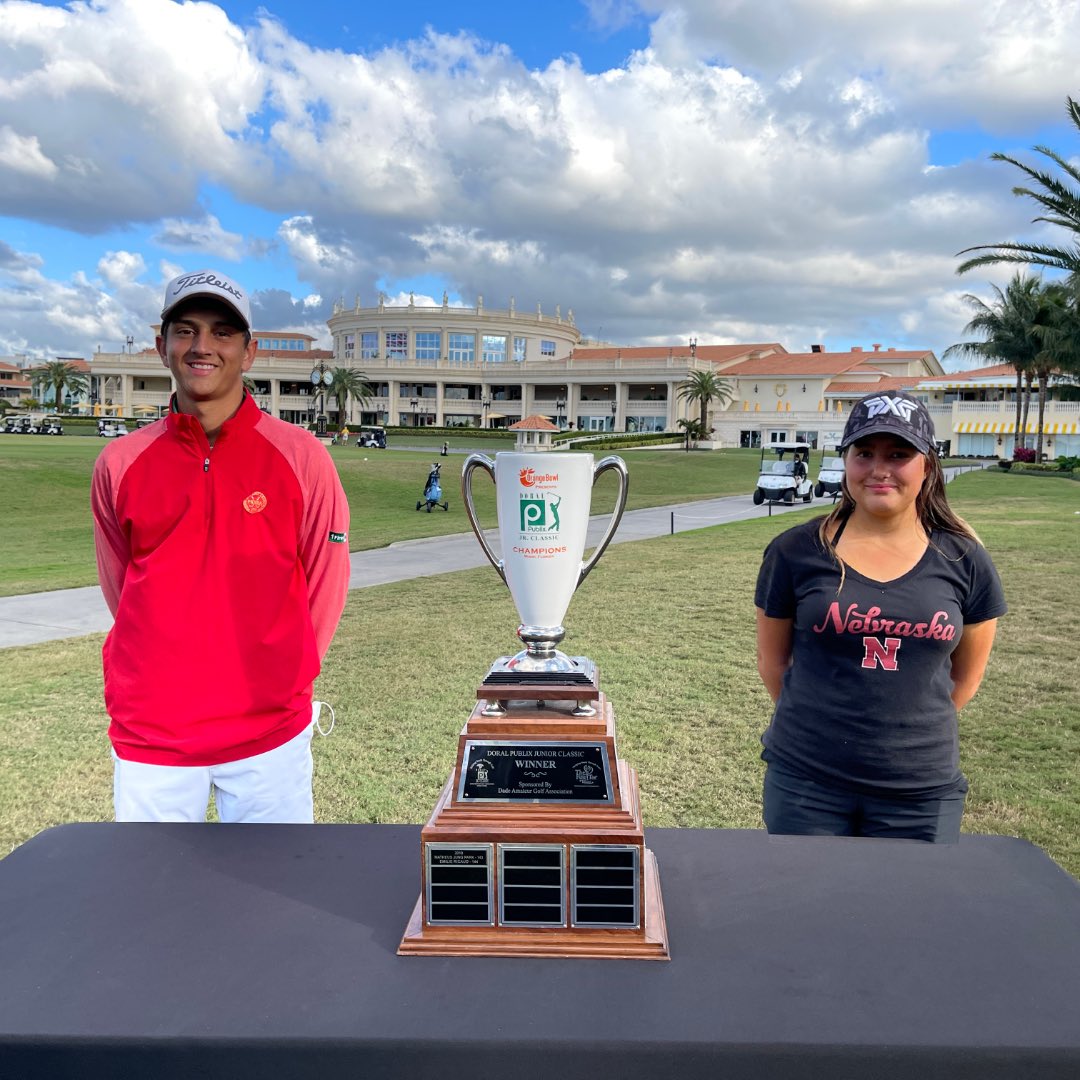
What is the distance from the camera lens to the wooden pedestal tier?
1633mm

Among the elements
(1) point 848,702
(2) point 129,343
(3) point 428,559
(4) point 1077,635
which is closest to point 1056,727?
(4) point 1077,635

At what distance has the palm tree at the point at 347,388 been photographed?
75562 mm

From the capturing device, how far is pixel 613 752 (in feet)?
5.74

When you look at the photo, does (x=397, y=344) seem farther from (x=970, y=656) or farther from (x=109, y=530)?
(x=970, y=656)

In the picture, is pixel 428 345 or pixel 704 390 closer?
pixel 704 390

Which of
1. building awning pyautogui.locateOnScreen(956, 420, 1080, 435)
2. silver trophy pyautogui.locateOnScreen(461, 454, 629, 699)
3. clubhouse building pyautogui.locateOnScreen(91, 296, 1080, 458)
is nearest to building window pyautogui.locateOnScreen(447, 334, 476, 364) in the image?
clubhouse building pyautogui.locateOnScreen(91, 296, 1080, 458)

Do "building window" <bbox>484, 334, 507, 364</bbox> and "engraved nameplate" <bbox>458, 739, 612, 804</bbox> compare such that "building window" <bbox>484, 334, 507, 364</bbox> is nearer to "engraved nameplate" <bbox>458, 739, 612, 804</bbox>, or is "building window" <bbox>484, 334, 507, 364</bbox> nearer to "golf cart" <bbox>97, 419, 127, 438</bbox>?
"golf cart" <bbox>97, 419, 127, 438</bbox>

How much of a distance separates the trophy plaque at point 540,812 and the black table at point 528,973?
5 centimetres

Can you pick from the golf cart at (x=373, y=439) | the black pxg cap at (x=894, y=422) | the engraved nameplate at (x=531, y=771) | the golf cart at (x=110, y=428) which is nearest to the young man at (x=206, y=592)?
the engraved nameplate at (x=531, y=771)

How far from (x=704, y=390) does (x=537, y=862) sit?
71110 mm

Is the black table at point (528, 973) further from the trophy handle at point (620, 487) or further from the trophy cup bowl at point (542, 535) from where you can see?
the trophy handle at point (620, 487)

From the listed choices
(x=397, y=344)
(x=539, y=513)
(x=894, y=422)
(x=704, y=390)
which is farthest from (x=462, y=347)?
(x=539, y=513)

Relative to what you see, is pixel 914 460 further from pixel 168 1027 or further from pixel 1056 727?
pixel 1056 727

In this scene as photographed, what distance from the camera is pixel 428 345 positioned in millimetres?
92250
